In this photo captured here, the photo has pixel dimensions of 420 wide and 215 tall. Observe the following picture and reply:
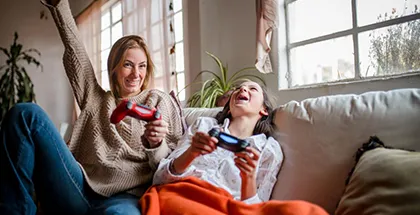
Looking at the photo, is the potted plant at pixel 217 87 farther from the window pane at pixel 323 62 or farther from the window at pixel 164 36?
the window at pixel 164 36

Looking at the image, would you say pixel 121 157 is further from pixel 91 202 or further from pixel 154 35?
pixel 154 35

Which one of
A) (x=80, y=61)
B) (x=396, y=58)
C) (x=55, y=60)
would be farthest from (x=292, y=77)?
(x=55, y=60)

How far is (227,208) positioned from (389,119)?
20.0 inches

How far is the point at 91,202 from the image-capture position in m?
1.21

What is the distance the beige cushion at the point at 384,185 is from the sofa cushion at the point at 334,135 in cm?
9

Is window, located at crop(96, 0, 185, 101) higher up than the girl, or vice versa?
window, located at crop(96, 0, 185, 101)

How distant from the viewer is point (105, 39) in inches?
156

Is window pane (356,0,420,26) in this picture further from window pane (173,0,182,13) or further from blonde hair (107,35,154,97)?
window pane (173,0,182,13)

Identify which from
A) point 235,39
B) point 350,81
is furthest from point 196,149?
point 235,39

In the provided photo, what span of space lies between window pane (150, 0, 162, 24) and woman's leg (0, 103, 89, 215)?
1.81m

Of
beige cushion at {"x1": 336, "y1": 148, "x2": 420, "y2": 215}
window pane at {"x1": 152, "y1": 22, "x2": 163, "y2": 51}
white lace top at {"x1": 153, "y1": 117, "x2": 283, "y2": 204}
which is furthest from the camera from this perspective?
window pane at {"x1": 152, "y1": 22, "x2": 163, "y2": 51}

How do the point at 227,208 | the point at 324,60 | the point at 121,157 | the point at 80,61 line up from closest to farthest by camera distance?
1. the point at 227,208
2. the point at 121,157
3. the point at 80,61
4. the point at 324,60

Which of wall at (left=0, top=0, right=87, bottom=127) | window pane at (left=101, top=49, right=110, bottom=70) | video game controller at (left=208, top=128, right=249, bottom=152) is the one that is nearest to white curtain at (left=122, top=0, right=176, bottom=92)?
window pane at (left=101, top=49, right=110, bottom=70)

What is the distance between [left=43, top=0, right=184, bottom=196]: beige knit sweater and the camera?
4.07ft
